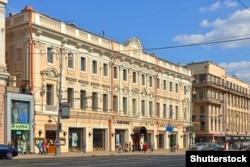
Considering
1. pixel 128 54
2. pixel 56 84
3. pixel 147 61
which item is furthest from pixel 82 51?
pixel 147 61

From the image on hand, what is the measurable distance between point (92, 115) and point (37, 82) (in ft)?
31.1

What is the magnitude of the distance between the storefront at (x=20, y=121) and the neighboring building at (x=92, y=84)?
515 millimetres

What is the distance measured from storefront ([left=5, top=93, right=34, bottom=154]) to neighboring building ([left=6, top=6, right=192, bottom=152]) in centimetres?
51

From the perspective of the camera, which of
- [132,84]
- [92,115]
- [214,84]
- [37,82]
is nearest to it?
[37,82]

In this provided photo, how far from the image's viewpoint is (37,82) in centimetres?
4259

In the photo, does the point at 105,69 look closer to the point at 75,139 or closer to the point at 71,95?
the point at 71,95

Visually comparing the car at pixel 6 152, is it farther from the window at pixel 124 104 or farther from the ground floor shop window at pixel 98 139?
the window at pixel 124 104

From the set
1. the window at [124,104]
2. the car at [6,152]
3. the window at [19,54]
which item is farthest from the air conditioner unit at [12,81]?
the window at [124,104]

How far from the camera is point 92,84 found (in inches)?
1982

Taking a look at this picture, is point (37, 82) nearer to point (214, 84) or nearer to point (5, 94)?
point (5, 94)

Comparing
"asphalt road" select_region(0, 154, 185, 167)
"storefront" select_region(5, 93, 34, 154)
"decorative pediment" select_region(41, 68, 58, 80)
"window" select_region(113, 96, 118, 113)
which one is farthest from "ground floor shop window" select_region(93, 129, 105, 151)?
"asphalt road" select_region(0, 154, 185, 167)

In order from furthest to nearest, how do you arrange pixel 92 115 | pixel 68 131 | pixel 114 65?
pixel 114 65, pixel 92 115, pixel 68 131

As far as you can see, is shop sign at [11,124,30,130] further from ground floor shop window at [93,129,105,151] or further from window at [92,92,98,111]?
ground floor shop window at [93,129,105,151]

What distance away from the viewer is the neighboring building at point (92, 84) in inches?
1684
